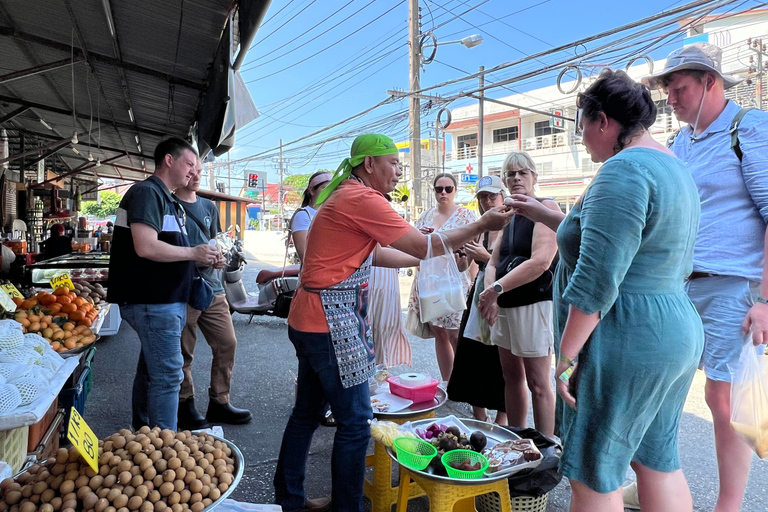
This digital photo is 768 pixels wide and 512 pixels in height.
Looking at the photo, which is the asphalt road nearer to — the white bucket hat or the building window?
the white bucket hat

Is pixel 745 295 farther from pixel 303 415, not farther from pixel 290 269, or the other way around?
pixel 290 269

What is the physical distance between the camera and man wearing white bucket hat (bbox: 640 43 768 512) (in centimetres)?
213

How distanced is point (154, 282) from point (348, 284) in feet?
3.93

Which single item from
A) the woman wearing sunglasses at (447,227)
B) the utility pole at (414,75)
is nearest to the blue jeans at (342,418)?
the woman wearing sunglasses at (447,227)

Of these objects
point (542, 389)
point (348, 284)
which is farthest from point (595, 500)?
point (542, 389)

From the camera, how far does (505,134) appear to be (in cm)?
3075

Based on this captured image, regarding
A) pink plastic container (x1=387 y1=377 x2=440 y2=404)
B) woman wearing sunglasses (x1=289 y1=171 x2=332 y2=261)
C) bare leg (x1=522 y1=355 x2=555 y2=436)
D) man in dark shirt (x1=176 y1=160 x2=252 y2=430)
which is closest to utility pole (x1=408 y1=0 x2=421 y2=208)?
woman wearing sunglasses (x1=289 y1=171 x2=332 y2=261)

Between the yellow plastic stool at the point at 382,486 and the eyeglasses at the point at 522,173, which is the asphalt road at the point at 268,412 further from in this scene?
the eyeglasses at the point at 522,173

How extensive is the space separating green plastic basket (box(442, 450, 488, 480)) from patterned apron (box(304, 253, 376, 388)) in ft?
1.64

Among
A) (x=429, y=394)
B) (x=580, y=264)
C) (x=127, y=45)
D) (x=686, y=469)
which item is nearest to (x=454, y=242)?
(x=580, y=264)

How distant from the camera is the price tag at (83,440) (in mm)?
1455

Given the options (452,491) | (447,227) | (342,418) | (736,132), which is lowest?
(452,491)

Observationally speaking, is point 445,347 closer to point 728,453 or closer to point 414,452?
point 414,452

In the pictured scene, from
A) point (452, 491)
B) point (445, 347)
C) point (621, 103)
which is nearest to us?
point (621, 103)
